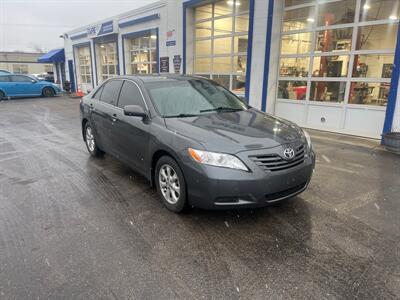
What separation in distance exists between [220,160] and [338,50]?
6579 millimetres

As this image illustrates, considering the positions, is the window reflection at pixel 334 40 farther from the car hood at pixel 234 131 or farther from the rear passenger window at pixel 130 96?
the rear passenger window at pixel 130 96

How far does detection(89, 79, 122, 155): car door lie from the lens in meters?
4.83

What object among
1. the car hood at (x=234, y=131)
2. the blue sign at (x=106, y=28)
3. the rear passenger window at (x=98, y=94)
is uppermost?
the blue sign at (x=106, y=28)

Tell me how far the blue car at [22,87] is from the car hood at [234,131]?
1880cm

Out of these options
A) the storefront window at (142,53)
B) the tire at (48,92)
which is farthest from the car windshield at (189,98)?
the tire at (48,92)

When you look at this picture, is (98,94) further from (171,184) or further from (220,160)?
(220,160)

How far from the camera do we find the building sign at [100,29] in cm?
1628

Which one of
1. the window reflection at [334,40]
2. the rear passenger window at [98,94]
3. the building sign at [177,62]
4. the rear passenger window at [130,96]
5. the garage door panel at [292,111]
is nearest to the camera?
the rear passenger window at [130,96]

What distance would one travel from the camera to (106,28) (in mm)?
16672

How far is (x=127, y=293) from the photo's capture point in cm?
230

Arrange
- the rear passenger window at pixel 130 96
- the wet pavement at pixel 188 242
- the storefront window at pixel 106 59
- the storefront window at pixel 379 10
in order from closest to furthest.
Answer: the wet pavement at pixel 188 242, the rear passenger window at pixel 130 96, the storefront window at pixel 379 10, the storefront window at pixel 106 59

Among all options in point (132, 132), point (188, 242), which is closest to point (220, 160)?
point (188, 242)

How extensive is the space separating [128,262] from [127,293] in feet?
1.27

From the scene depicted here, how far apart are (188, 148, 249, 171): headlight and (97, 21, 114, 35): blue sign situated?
1538cm
